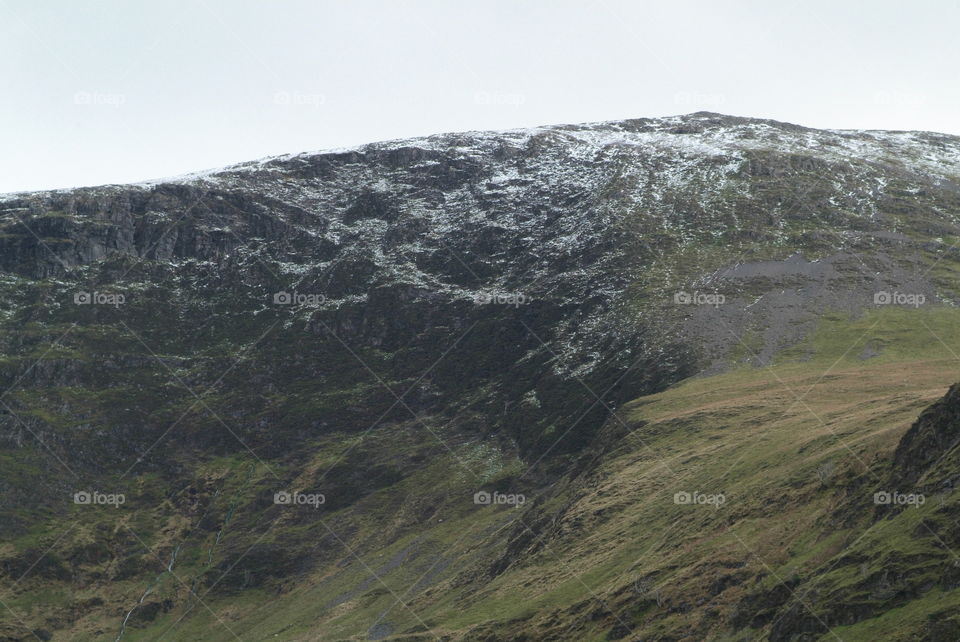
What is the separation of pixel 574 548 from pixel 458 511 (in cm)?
6239

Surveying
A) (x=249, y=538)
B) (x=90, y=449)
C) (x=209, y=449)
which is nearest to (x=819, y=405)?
(x=249, y=538)

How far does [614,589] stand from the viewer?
233 feet
